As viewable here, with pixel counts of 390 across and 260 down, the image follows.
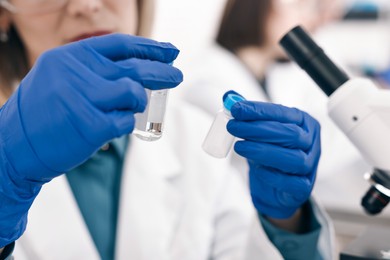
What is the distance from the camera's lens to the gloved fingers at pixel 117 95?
2.13 ft

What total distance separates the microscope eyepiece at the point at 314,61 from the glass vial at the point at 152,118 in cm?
26

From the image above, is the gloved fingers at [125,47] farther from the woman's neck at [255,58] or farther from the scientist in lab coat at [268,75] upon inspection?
the woman's neck at [255,58]

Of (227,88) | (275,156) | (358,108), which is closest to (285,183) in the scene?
(275,156)

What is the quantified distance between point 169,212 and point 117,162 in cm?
17

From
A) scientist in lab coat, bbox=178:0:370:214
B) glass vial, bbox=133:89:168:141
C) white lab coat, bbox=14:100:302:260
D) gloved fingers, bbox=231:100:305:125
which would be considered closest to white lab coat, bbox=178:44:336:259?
scientist in lab coat, bbox=178:0:370:214

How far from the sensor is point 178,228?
119cm

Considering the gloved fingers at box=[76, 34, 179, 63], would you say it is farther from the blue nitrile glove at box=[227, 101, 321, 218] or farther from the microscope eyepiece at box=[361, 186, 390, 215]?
the microscope eyepiece at box=[361, 186, 390, 215]

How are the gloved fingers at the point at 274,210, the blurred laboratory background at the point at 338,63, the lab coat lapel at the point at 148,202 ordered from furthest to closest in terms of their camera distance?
1. the blurred laboratory background at the point at 338,63
2. the lab coat lapel at the point at 148,202
3. the gloved fingers at the point at 274,210

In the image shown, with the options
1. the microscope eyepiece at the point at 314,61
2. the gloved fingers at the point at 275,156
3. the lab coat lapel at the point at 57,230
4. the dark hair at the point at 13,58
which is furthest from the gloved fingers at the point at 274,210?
the dark hair at the point at 13,58

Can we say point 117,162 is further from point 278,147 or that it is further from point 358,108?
point 358,108

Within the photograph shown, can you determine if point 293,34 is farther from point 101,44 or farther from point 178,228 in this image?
point 178,228

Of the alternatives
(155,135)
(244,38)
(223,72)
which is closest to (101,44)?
(155,135)

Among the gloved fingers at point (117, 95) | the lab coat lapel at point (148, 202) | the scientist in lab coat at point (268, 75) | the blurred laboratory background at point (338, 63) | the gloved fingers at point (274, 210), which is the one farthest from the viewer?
the scientist in lab coat at point (268, 75)

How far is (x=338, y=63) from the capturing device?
4.64 ft
